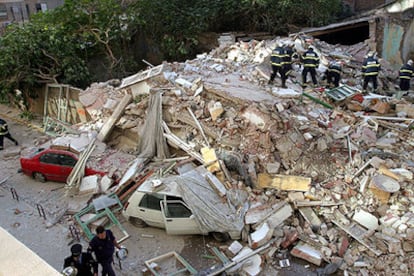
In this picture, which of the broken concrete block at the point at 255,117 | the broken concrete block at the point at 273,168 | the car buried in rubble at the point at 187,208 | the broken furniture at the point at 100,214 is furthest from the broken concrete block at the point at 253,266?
the broken concrete block at the point at 255,117

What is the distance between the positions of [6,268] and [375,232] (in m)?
6.79

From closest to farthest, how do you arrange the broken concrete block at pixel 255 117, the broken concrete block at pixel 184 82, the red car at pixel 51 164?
the broken concrete block at pixel 255 117
the red car at pixel 51 164
the broken concrete block at pixel 184 82

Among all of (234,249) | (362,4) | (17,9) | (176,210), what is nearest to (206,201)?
(176,210)

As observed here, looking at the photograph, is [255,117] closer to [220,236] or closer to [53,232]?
[220,236]

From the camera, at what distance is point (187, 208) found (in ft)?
25.9

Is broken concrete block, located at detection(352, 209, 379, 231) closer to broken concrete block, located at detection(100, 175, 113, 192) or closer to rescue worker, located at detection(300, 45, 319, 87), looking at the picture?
rescue worker, located at detection(300, 45, 319, 87)

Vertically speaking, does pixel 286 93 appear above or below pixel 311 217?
above

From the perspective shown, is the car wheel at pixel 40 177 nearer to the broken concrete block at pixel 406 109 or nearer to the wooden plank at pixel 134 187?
the wooden plank at pixel 134 187

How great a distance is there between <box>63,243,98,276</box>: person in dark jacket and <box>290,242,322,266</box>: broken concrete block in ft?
13.1

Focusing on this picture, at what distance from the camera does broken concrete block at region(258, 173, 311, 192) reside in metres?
8.54

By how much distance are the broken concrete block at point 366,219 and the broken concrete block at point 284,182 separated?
119 cm

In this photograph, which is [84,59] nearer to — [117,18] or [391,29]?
[117,18]

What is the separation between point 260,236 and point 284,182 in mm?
1516

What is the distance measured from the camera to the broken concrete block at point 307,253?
744 cm
